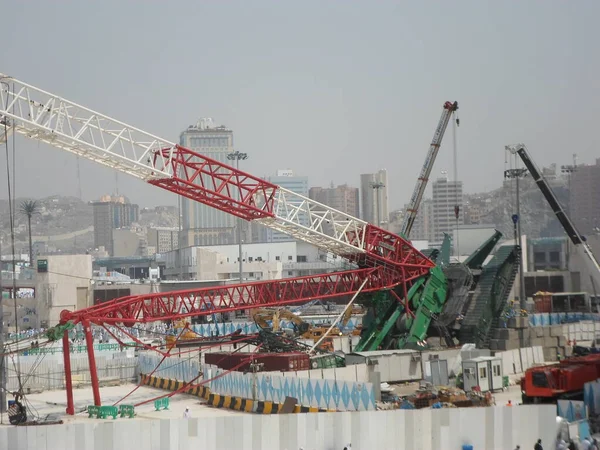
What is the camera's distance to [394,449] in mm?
30547

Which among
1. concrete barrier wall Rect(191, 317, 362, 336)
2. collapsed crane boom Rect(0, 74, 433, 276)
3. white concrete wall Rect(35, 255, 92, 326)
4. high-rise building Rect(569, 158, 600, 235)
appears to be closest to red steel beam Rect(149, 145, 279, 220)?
collapsed crane boom Rect(0, 74, 433, 276)

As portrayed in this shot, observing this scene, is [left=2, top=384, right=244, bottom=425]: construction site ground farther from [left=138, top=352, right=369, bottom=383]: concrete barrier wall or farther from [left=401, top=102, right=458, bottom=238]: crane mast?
[left=401, top=102, right=458, bottom=238]: crane mast

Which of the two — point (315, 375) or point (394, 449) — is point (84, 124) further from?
point (394, 449)

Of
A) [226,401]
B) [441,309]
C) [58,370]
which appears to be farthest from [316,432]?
[58,370]

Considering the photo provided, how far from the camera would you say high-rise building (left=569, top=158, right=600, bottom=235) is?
148m

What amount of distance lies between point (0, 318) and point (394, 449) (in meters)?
25.0

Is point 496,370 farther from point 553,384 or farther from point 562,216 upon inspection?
point 562,216

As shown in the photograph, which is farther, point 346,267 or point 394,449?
point 346,267

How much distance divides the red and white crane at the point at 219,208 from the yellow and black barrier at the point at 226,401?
415cm

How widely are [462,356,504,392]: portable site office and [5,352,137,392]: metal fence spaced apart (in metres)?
23.8

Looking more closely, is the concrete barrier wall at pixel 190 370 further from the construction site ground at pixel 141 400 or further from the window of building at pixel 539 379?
the window of building at pixel 539 379

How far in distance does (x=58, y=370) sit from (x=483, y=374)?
26774mm

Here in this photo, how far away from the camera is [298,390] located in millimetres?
40125

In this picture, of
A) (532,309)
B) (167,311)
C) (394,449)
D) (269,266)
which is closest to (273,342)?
(167,311)
